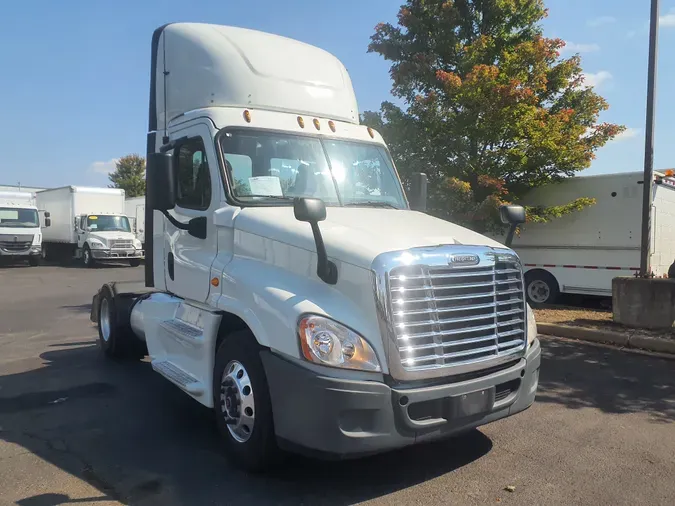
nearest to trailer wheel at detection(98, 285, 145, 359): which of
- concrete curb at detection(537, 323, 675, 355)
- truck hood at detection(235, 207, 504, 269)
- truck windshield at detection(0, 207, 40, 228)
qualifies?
truck hood at detection(235, 207, 504, 269)

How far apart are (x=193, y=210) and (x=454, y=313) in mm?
2473

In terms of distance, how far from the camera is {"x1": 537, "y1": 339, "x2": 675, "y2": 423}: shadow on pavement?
18.2 feet

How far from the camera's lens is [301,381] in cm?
339

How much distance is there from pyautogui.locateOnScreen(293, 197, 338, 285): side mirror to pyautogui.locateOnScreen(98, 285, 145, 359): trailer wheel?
171 inches

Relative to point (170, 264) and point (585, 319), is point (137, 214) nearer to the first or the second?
point (585, 319)

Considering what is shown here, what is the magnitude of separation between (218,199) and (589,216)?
377 inches

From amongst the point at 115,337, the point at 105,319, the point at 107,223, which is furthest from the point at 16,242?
the point at 115,337

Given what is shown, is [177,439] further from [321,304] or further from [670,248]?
[670,248]

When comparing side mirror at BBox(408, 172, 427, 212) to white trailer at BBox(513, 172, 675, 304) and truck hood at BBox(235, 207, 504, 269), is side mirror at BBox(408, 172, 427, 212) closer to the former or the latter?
truck hood at BBox(235, 207, 504, 269)

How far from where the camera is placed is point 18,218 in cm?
2441

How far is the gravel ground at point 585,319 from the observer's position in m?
8.35

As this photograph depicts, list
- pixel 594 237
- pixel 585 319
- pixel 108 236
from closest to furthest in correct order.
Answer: pixel 585 319
pixel 594 237
pixel 108 236

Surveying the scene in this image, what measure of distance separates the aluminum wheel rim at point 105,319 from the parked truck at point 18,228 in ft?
62.9

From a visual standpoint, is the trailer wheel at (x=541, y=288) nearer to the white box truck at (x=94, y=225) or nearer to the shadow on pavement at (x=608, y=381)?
the shadow on pavement at (x=608, y=381)
